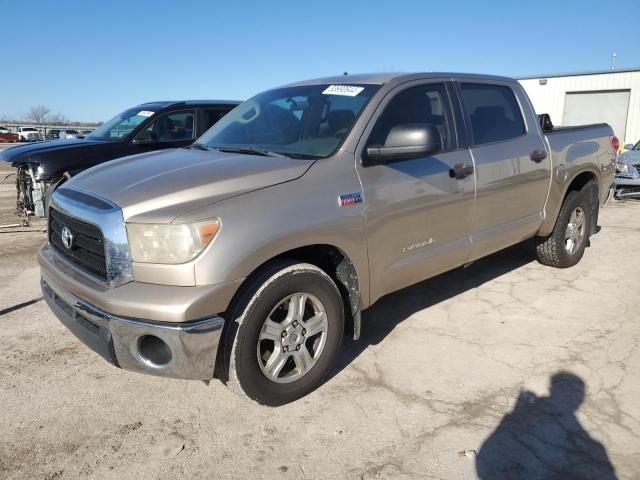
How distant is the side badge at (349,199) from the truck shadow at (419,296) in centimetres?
113

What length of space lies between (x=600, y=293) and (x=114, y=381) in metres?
4.24

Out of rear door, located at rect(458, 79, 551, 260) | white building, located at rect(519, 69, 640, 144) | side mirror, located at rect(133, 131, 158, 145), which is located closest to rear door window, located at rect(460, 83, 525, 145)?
rear door, located at rect(458, 79, 551, 260)

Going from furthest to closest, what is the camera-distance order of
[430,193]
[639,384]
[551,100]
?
[551,100], [430,193], [639,384]

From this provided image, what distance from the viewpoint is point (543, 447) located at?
101 inches

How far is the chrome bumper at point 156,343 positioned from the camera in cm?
243

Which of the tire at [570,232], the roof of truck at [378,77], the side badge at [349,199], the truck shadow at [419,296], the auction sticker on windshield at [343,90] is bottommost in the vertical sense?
the truck shadow at [419,296]

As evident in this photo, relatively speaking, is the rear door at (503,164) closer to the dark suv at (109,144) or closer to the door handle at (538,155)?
the door handle at (538,155)

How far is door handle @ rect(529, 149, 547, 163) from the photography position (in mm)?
4461

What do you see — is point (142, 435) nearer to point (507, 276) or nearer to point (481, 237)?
point (481, 237)

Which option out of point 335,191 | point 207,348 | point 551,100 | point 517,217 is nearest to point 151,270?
point 207,348

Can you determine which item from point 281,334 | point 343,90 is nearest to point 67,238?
point 281,334

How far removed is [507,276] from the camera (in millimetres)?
5258

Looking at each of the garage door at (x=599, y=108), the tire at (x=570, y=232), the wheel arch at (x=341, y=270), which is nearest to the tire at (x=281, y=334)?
the wheel arch at (x=341, y=270)

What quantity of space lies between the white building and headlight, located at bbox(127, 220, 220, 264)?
Answer: 22.7m
